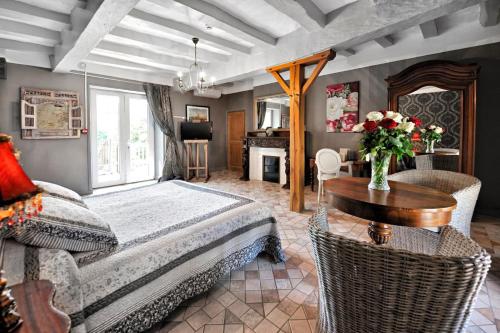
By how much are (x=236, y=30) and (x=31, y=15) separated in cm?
237

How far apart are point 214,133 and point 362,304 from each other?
23.6 feet

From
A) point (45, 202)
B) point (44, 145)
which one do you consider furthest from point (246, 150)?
point (45, 202)

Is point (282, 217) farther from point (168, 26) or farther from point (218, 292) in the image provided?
point (168, 26)

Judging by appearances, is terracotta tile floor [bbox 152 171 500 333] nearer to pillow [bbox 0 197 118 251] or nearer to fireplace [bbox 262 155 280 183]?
pillow [bbox 0 197 118 251]

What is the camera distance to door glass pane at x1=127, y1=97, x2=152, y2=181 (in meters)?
5.84

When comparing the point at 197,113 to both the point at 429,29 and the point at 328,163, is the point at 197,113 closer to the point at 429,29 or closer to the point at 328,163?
the point at 328,163

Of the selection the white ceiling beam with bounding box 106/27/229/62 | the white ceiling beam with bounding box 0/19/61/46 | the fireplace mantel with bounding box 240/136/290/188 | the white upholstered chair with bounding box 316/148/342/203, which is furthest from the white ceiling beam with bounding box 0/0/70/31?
the fireplace mantel with bounding box 240/136/290/188

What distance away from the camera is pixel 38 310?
29.2 inches

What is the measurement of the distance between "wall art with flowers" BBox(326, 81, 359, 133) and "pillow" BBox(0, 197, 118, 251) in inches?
187

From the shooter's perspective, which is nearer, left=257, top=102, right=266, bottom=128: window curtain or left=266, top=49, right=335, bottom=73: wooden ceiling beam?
left=266, top=49, right=335, bottom=73: wooden ceiling beam

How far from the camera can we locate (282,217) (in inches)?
142

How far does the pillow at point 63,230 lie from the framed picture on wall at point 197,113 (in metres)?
5.66

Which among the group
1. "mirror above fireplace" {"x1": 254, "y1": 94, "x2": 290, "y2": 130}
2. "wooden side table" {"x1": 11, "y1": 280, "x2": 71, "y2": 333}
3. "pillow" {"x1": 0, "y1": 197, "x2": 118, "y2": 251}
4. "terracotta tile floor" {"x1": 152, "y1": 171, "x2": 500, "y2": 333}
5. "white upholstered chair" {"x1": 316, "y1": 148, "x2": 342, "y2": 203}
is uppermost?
"mirror above fireplace" {"x1": 254, "y1": 94, "x2": 290, "y2": 130}

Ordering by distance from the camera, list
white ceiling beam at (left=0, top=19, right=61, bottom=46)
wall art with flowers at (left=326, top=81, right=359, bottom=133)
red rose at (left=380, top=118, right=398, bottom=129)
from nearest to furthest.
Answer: red rose at (left=380, top=118, right=398, bottom=129), white ceiling beam at (left=0, top=19, right=61, bottom=46), wall art with flowers at (left=326, top=81, right=359, bottom=133)
